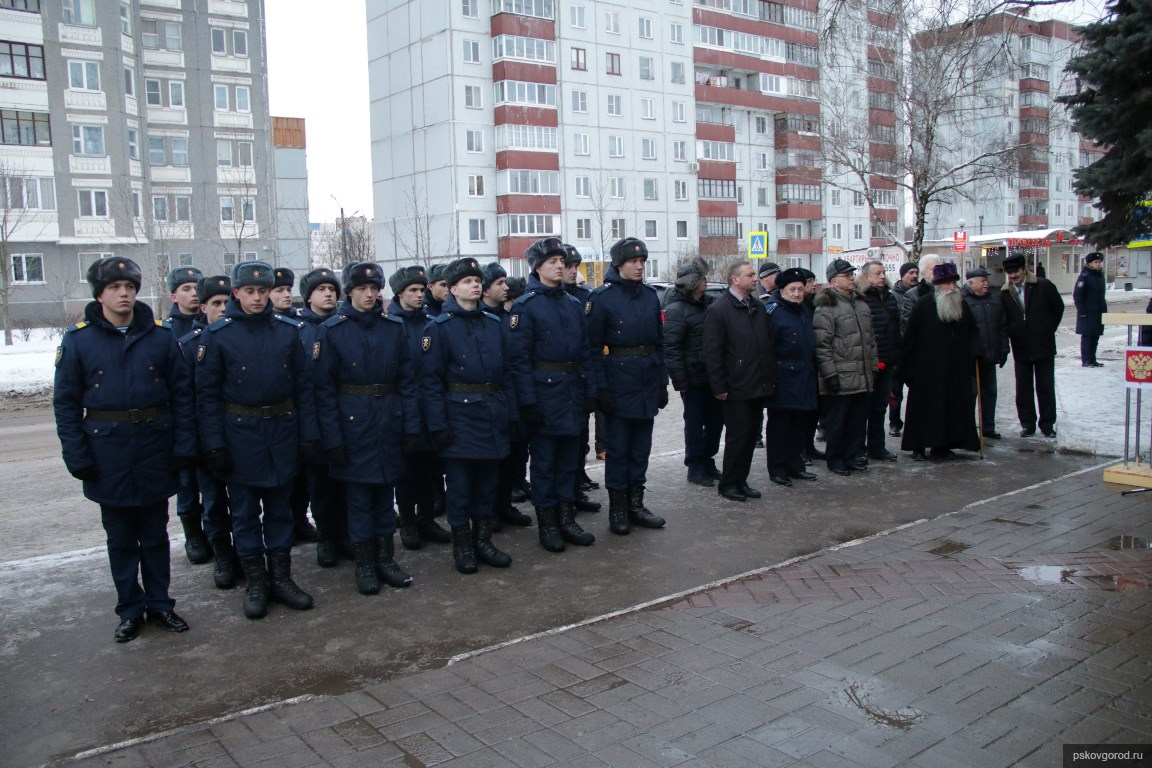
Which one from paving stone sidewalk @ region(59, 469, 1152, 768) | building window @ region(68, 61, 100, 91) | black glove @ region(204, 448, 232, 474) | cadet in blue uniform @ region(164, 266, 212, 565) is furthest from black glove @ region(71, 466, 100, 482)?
building window @ region(68, 61, 100, 91)

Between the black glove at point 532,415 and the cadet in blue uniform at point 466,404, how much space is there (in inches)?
7.2

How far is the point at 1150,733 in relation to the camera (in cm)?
384

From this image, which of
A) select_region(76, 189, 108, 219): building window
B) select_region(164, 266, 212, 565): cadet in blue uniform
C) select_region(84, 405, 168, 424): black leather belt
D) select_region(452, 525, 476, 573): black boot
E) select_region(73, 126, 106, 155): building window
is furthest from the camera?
select_region(76, 189, 108, 219): building window

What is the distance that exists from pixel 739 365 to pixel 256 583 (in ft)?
14.9

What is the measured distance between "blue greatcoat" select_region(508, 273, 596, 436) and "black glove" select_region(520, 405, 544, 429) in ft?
0.10

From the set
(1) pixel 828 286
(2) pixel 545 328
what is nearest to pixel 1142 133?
(1) pixel 828 286

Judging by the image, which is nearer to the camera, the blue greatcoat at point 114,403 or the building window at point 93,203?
the blue greatcoat at point 114,403

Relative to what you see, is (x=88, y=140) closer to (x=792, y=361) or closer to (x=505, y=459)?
(x=505, y=459)

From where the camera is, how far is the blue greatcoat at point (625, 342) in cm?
737

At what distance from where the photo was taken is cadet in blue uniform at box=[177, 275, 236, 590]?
633 centimetres

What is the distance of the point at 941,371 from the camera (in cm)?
973

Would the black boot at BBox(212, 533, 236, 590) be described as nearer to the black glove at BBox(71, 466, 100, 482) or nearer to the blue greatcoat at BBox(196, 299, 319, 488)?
the blue greatcoat at BBox(196, 299, 319, 488)

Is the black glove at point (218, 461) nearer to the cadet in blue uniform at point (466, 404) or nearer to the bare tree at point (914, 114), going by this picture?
the cadet in blue uniform at point (466, 404)

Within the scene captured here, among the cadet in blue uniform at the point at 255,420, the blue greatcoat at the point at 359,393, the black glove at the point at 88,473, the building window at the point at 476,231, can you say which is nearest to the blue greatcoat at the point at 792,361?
the blue greatcoat at the point at 359,393
